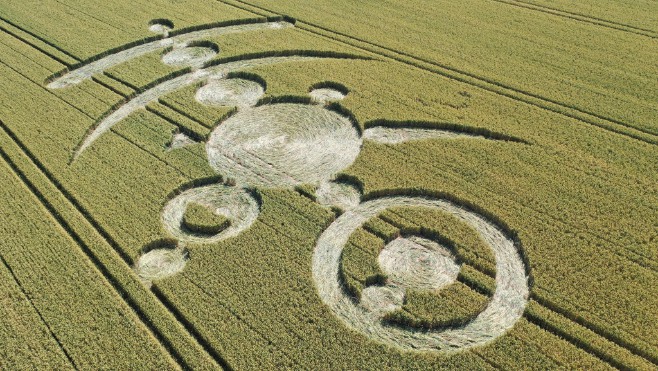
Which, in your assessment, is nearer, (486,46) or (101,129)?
(101,129)

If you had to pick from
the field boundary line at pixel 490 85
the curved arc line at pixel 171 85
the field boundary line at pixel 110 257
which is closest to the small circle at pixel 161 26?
the curved arc line at pixel 171 85

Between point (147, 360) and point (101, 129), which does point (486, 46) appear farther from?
point (147, 360)

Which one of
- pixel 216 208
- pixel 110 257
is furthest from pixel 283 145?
pixel 110 257

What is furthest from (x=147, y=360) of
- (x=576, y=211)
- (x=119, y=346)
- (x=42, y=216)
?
(x=576, y=211)

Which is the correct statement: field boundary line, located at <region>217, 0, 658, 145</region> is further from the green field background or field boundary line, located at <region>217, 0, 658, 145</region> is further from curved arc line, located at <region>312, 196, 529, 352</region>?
curved arc line, located at <region>312, 196, 529, 352</region>

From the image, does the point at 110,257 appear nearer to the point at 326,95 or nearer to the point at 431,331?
the point at 431,331

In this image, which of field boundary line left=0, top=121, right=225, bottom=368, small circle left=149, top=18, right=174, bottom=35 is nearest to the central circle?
field boundary line left=0, top=121, right=225, bottom=368

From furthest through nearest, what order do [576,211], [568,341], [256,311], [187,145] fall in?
[187,145] → [576,211] → [256,311] → [568,341]

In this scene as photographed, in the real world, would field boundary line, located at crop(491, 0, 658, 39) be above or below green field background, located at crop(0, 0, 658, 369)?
above
